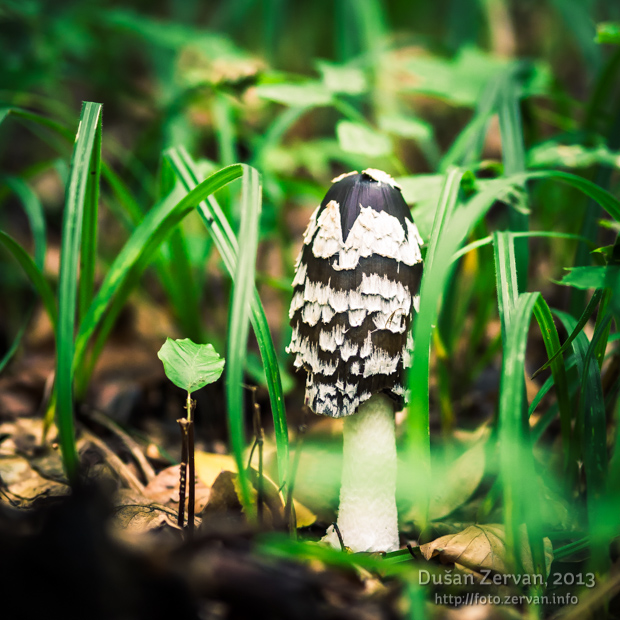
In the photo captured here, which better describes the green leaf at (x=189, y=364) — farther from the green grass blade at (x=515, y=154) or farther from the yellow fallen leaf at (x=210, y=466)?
the green grass blade at (x=515, y=154)

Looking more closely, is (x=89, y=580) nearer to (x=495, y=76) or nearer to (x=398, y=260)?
(x=398, y=260)

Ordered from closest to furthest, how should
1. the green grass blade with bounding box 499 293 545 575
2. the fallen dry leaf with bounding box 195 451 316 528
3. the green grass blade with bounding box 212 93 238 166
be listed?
the green grass blade with bounding box 499 293 545 575
the fallen dry leaf with bounding box 195 451 316 528
the green grass blade with bounding box 212 93 238 166

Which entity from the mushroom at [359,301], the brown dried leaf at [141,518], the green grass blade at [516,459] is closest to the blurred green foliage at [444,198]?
the green grass blade at [516,459]

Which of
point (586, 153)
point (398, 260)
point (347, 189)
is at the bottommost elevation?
point (398, 260)

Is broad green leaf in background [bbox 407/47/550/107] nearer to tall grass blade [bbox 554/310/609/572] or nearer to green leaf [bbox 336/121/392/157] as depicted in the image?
green leaf [bbox 336/121/392/157]

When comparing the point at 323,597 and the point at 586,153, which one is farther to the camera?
the point at 586,153

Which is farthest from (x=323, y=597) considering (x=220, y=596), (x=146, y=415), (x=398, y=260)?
(x=146, y=415)

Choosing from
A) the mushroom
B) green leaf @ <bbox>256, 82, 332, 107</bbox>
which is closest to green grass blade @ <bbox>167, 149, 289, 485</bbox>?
the mushroom
